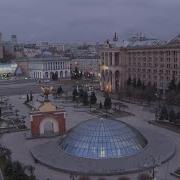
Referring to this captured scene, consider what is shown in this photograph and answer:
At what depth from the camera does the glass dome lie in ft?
82.3

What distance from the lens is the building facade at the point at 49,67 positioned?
94.4 meters

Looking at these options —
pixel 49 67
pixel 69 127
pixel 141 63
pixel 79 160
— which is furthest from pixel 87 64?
pixel 79 160

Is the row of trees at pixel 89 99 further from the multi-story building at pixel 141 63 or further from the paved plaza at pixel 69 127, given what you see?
the multi-story building at pixel 141 63

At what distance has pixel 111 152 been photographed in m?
25.0

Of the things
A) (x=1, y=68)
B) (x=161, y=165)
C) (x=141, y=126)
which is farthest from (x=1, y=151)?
(x=1, y=68)

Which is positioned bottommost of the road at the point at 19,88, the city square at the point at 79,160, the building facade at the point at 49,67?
the city square at the point at 79,160

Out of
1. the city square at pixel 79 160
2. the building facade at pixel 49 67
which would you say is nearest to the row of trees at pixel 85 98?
the city square at pixel 79 160

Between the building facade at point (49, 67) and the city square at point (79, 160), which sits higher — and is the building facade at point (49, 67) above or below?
above

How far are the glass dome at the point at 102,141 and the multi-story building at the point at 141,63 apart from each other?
2687cm

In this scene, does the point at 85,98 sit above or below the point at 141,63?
below

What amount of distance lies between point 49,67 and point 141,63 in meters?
40.5

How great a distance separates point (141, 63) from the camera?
59094 millimetres

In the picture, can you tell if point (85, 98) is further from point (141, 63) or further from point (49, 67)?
point (49, 67)

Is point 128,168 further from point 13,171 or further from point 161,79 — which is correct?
point 161,79
